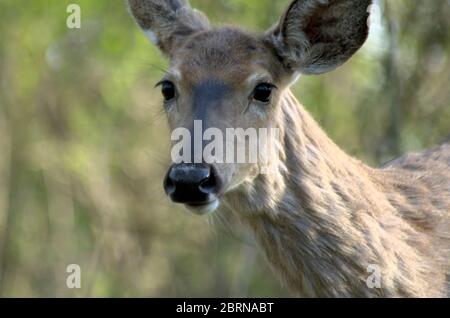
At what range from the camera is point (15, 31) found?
59.1 feet

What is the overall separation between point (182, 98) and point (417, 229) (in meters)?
1.73

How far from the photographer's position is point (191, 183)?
6.83m

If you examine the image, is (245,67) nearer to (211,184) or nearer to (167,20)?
(211,184)

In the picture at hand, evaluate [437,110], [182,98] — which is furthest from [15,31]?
[182,98]

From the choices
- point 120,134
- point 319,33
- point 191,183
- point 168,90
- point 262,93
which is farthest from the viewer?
point 120,134

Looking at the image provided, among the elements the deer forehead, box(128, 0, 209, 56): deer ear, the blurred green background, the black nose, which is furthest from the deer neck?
the blurred green background

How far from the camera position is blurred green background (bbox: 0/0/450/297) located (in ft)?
Answer: 42.5

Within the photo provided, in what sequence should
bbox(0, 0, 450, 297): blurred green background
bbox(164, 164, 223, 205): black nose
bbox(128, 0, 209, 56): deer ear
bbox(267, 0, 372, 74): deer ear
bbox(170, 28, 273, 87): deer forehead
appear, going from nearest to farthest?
bbox(164, 164, 223, 205): black nose → bbox(170, 28, 273, 87): deer forehead → bbox(267, 0, 372, 74): deer ear → bbox(128, 0, 209, 56): deer ear → bbox(0, 0, 450, 297): blurred green background

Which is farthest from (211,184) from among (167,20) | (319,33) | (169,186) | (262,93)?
(167,20)

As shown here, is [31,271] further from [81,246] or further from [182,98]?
[182,98]

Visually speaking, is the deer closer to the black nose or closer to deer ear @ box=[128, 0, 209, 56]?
the black nose

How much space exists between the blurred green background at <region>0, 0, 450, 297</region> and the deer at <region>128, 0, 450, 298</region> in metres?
5.04

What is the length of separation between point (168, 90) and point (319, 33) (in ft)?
3.45

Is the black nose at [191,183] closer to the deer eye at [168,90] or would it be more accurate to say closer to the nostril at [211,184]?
the nostril at [211,184]
